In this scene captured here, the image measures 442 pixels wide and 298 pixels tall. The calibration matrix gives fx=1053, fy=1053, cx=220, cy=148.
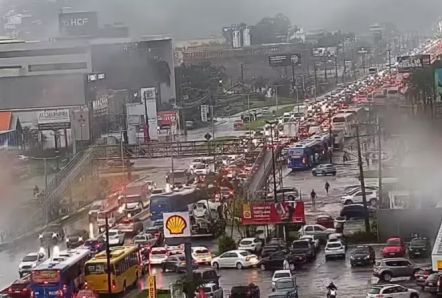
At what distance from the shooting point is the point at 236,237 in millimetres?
5660

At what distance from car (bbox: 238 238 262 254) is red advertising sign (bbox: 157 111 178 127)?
7.00 m

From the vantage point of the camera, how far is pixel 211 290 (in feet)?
13.1

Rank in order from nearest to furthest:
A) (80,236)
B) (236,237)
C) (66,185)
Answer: (236,237) < (80,236) < (66,185)

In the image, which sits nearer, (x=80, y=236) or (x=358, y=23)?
(x=80, y=236)

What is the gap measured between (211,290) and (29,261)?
1.54 m

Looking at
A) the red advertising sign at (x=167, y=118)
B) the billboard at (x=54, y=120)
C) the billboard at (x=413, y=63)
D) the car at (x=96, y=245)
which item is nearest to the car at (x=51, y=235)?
the car at (x=96, y=245)

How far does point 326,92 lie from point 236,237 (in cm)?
Result: 1289

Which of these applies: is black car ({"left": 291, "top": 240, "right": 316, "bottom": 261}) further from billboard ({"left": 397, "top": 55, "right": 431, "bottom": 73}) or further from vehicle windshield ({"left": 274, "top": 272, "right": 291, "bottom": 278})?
billboard ({"left": 397, "top": 55, "right": 431, "bottom": 73})

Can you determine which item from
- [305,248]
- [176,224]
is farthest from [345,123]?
[176,224]

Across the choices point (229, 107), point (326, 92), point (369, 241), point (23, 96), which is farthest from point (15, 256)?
point (326, 92)

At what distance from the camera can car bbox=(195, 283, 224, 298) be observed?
3908 millimetres

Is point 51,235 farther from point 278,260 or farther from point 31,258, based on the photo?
point 278,260

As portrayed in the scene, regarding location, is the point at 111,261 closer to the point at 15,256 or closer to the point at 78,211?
the point at 15,256

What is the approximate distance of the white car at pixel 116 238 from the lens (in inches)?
221
